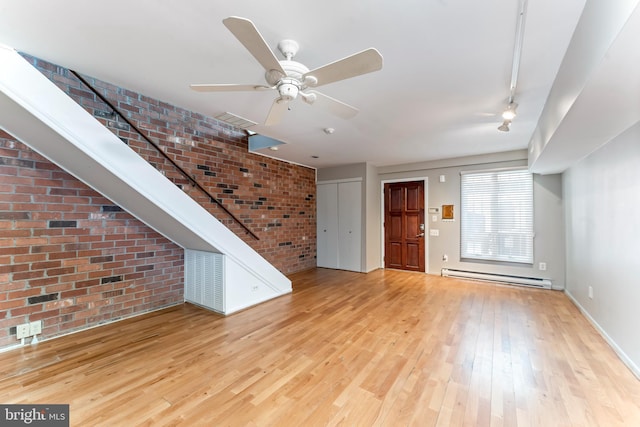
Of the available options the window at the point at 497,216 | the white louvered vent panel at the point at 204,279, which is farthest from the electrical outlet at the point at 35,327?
the window at the point at 497,216

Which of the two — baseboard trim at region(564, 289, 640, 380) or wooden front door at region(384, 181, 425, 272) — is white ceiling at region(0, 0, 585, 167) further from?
wooden front door at region(384, 181, 425, 272)

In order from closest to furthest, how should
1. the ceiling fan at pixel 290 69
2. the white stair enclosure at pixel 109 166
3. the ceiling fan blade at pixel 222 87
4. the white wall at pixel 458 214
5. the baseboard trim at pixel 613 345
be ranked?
the ceiling fan at pixel 290 69 → the ceiling fan blade at pixel 222 87 → the white stair enclosure at pixel 109 166 → the baseboard trim at pixel 613 345 → the white wall at pixel 458 214

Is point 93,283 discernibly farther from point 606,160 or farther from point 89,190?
point 606,160

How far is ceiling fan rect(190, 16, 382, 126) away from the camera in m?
1.38

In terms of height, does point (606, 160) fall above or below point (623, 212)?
above

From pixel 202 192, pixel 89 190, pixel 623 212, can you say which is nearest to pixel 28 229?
pixel 89 190

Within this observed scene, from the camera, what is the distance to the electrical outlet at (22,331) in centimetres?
241

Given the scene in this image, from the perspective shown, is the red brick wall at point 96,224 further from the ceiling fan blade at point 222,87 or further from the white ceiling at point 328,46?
the ceiling fan blade at point 222,87

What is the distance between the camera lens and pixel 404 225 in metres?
5.95

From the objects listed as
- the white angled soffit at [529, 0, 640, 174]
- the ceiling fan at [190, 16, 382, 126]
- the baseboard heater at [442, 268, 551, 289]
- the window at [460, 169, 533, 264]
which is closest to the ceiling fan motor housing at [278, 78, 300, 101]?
the ceiling fan at [190, 16, 382, 126]

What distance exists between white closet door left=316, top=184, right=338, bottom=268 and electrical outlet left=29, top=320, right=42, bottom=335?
15.3ft

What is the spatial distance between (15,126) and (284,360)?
120 inches

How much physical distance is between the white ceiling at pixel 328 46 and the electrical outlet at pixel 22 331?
2.40 metres

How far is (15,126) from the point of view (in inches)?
87.8
